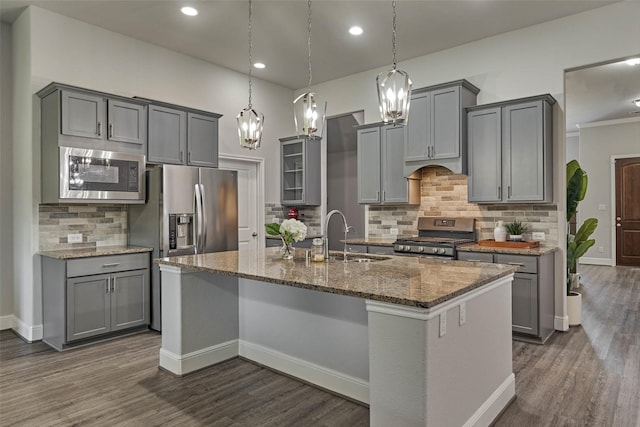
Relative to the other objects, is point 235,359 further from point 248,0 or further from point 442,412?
point 248,0

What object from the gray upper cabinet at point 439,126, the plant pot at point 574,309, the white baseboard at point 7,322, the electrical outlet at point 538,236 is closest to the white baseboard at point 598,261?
the plant pot at point 574,309

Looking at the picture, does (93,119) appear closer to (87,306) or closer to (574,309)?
(87,306)

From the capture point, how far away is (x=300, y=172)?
6.42 metres

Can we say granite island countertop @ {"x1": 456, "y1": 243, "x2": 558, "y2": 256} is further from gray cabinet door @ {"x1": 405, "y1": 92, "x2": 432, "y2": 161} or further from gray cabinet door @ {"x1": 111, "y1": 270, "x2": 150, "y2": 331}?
gray cabinet door @ {"x1": 111, "y1": 270, "x2": 150, "y2": 331}

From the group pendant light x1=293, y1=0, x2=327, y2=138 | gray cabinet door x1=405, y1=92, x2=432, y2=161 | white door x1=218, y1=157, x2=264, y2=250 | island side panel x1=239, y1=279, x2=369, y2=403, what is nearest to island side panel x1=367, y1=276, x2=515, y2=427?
island side panel x1=239, y1=279, x2=369, y2=403

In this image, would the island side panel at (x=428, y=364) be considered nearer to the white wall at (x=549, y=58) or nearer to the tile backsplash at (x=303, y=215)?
the white wall at (x=549, y=58)

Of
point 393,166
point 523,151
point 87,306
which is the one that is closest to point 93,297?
point 87,306

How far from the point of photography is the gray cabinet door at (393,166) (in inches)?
201

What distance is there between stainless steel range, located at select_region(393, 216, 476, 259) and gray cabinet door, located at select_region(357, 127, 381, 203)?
706 mm

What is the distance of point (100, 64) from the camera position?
178 inches

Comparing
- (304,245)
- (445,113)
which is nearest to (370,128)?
(445,113)

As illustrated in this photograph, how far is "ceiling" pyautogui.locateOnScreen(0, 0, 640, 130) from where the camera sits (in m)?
4.03

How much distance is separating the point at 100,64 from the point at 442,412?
4.69 metres

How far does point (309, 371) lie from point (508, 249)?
233cm
